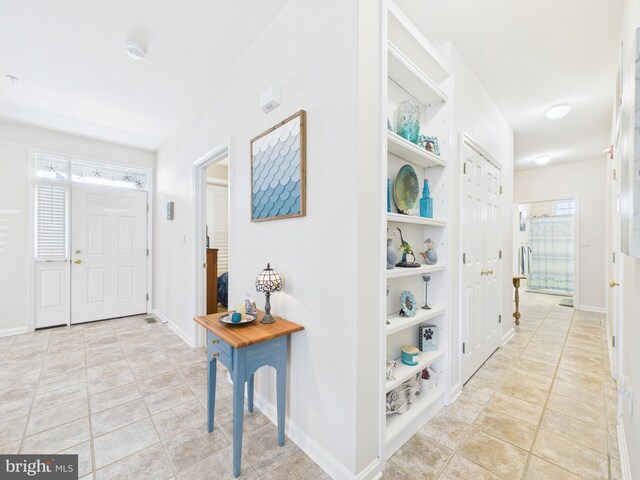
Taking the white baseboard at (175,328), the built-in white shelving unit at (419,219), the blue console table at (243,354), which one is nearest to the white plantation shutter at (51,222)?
the white baseboard at (175,328)

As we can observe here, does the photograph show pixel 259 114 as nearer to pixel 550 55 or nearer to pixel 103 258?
pixel 550 55

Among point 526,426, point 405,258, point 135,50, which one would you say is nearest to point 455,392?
point 526,426

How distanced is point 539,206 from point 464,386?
679cm

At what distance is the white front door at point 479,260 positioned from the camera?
7.49 ft

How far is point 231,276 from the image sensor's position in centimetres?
231

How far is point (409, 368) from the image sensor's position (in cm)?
176

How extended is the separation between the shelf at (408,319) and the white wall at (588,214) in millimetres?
4849

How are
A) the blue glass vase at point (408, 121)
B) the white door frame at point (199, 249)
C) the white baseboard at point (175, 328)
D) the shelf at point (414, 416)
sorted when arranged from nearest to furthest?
the shelf at point (414, 416)
the blue glass vase at point (408, 121)
the white door frame at point (199, 249)
the white baseboard at point (175, 328)

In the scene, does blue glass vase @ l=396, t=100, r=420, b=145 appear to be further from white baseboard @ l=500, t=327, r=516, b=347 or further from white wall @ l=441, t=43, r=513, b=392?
white baseboard @ l=500, t=327, r=516, b=347

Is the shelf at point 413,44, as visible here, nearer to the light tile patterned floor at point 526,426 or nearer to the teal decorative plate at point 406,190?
the teal decorative plate at point 406,190

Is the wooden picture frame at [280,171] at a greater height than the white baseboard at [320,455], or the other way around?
the wooden picture frame at [280,171]

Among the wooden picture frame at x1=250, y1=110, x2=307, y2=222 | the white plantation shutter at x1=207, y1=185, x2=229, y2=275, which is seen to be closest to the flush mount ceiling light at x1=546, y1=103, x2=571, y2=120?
the wooden picture frame at x1=250, y1=110, x2=307, y2=222

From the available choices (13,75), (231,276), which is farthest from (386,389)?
(13,75)

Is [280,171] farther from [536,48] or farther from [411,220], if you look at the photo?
[536,48]
